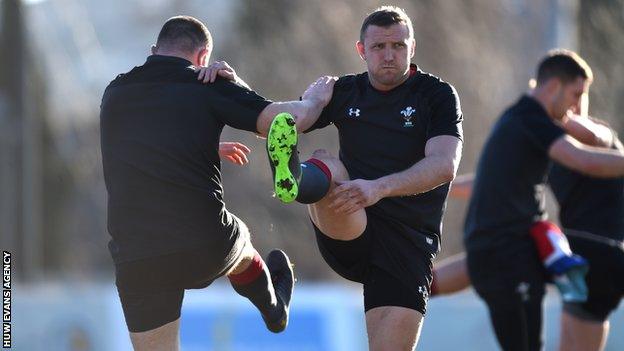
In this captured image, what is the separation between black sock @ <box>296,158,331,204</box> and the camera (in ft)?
21.7

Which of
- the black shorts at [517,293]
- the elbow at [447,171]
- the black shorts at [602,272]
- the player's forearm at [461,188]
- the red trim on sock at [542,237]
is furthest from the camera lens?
the player's forearm at [461,188]

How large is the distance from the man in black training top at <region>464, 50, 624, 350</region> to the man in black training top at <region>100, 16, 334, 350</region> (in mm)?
1666

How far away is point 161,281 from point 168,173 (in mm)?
562

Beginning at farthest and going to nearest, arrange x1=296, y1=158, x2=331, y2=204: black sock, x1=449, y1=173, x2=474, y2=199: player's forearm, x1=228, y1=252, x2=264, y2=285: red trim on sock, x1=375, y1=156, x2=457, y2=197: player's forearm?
x1=449, y1=173, x2=474, y2=199: player's forearm
x1=228, y1=252, x2=264, y2=285: red trim on sock
x1=375, y1=156, x2=457, y2=197: player's forearm
x1=296, y1=158, x2=331, y2=204: black sock

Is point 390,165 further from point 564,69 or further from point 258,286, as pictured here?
point 564,69

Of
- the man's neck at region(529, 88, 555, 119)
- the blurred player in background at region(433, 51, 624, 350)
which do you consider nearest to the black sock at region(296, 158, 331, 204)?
the blurred player in background at region(433, 51, 624, 350)

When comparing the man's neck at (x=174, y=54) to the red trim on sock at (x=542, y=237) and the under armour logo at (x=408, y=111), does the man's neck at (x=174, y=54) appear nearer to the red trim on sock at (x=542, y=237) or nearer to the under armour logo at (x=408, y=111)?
the under armour logo at (x=408, y=111)

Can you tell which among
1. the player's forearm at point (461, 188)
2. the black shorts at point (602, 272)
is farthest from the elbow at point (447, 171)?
the player's forearm at point (461, 188)

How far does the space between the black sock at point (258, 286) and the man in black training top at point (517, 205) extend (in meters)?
1.48

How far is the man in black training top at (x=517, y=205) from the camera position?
26.4ft

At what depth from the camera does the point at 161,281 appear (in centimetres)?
697

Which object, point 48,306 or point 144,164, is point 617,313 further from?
point 144,164

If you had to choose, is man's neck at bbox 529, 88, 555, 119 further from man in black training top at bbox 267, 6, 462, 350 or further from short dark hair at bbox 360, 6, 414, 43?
short dark hair at bbox 360, 6, 414, 43

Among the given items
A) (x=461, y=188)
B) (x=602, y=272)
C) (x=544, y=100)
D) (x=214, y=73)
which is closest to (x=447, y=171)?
(x=214, y=73)
